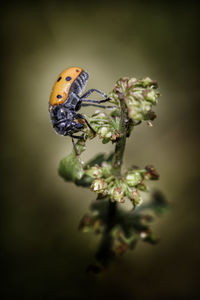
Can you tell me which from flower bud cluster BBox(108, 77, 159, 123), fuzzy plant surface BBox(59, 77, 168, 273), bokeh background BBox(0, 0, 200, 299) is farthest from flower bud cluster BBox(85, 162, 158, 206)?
bokeh background BBox(0, 0, 200, 299)

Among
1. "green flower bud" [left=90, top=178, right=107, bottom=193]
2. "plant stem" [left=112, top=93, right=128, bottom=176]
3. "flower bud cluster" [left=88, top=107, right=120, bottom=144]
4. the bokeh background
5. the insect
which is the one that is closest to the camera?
"plant stem" [left=112, top=93, right=128, bottom=176]

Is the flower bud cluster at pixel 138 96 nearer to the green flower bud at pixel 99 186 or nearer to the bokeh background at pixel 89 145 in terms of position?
the green flower bud at pixel 99 186

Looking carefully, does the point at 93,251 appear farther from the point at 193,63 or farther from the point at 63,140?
the point at 193,63

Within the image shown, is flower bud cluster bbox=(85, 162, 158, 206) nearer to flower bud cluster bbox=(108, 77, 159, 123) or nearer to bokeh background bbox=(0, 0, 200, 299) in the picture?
flower bud cluster bbox=(108, 77, 159, 123)

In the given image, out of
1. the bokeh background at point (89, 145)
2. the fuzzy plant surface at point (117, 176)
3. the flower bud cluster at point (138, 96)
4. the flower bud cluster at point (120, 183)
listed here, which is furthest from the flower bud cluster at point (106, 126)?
the bokeh background at point (89, 145)

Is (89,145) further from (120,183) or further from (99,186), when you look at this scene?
(99,186)
